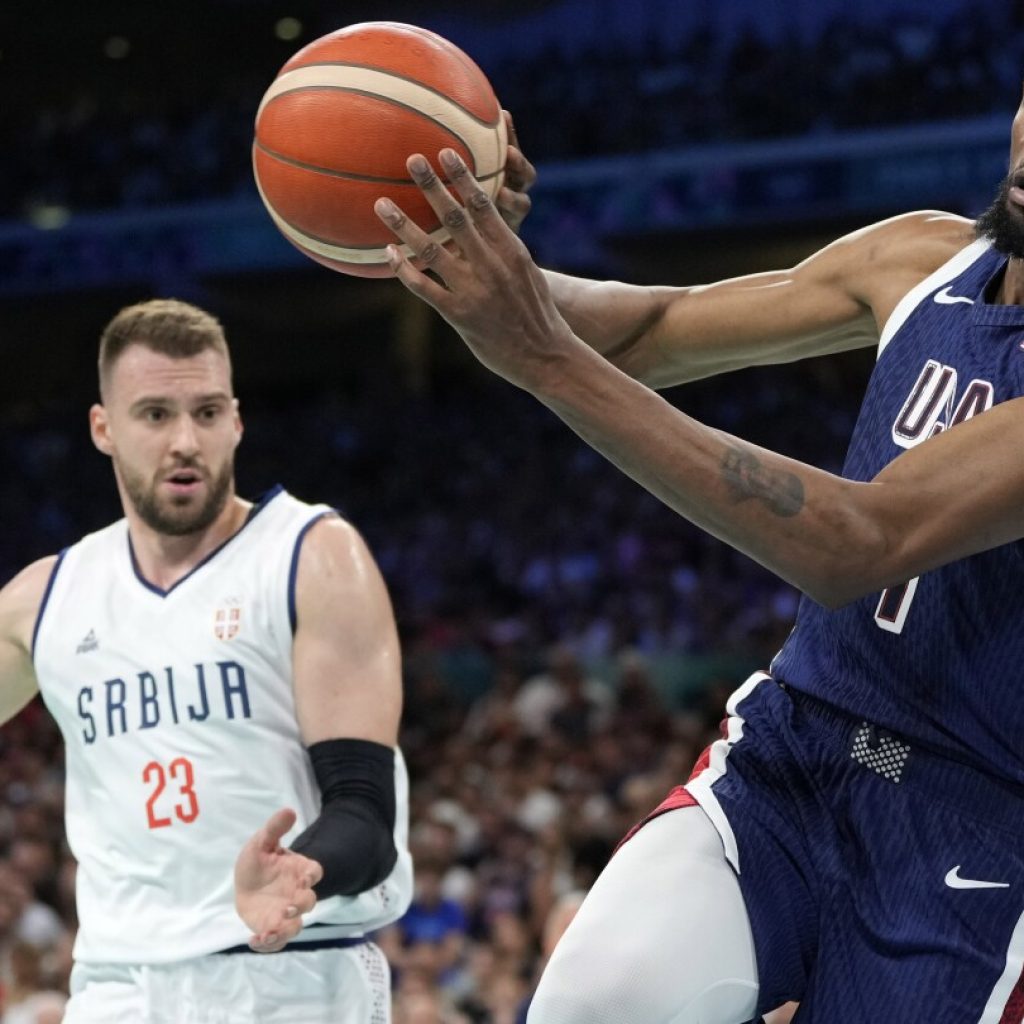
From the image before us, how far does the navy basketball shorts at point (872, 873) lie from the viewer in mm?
2574

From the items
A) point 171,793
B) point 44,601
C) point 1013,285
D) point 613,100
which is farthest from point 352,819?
point 613,100

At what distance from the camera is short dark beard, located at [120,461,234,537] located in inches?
154

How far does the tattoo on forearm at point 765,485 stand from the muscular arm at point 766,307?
949mm

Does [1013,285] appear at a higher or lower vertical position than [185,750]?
higher

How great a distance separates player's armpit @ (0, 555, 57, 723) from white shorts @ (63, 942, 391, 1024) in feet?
2.24

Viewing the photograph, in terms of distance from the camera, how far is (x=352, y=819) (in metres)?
3.32

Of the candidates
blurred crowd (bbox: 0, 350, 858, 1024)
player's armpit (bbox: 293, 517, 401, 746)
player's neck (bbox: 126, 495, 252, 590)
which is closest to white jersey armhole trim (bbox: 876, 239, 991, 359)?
player's armpit (bbox: 293, 517, 401, 746)

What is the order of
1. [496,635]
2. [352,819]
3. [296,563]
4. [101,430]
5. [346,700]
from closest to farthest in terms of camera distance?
[352,819] → [346,700] → [296,563] → [101,430] → [496,635]

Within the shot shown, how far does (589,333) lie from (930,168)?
1234 centimetres

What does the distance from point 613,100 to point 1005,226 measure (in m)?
14.8

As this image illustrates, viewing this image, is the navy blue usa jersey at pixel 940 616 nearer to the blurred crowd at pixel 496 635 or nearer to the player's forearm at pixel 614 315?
the player's forearm at pixel 614 315

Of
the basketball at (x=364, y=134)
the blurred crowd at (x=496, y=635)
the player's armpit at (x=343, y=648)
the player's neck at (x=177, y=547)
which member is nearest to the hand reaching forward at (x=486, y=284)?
the basketball at (x=364, y=134)

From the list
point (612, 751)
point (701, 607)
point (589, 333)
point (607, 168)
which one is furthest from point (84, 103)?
point (589, 333)

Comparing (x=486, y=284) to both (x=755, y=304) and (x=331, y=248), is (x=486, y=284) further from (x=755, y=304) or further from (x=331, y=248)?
(x=755, y=304)
